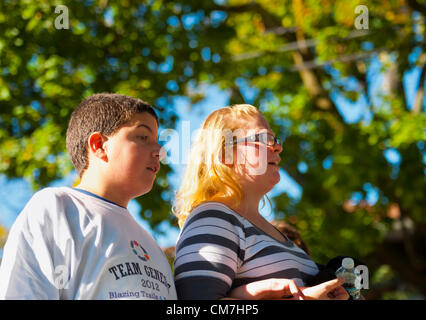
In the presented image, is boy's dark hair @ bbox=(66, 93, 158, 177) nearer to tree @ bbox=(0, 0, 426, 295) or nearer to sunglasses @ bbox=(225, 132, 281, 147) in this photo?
sunglasses @ bbox=(225, 132, 281, 147)

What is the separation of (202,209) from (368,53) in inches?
258

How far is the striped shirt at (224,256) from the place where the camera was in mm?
1832

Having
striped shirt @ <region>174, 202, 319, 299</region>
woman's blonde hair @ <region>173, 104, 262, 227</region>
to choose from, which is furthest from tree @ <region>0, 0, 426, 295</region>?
striped shirt @ <region>174, 202, 319, 299</region>

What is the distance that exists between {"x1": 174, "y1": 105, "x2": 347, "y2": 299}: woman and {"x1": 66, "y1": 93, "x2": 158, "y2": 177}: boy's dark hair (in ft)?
1.18

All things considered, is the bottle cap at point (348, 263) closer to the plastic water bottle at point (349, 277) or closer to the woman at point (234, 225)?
the plastic water bottle at point (349, 277)

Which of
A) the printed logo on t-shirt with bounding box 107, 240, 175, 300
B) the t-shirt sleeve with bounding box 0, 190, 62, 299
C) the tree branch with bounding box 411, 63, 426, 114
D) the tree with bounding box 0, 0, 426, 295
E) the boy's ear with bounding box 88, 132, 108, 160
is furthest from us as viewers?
the tree branch with bounding box 411, 63, 426, 114

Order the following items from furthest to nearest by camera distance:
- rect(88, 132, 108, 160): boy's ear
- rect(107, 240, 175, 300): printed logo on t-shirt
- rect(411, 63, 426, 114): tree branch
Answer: rect(411, 63, 426, 114): tree branch → rect(88, 132, 108, 160): boy's ear → rect(107, 240, 175, 300): printed logo on t-shirt

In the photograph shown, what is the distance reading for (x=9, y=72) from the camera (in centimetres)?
605

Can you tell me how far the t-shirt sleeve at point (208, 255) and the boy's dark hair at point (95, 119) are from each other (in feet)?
1.41

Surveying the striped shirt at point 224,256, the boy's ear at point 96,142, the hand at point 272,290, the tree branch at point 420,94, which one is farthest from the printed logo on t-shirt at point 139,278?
the tree branch at point 420,94

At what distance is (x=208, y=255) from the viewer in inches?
73.4

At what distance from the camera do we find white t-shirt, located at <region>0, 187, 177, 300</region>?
5.07 ft

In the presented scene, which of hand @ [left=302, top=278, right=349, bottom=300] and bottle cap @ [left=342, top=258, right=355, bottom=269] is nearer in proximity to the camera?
hand @ [left=302, top=278, right=349, bottom=300]
